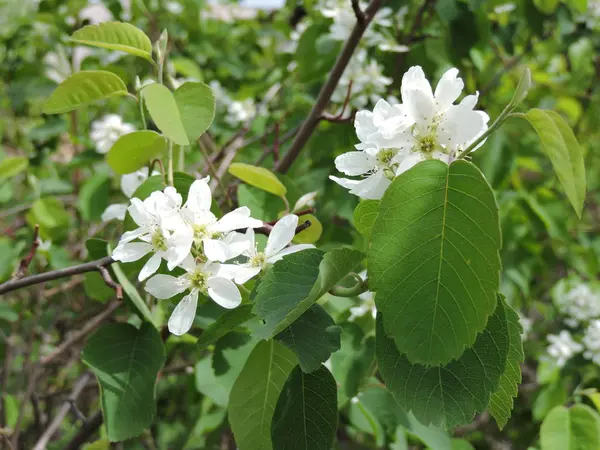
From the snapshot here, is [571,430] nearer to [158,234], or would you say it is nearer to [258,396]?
[258,396]

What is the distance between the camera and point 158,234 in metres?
0.79

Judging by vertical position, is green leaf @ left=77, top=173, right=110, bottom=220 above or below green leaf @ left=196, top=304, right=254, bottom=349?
below

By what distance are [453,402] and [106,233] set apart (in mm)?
1764

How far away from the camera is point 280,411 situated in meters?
0.76

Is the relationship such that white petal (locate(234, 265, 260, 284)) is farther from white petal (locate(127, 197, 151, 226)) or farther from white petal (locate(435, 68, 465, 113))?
white petal (locate(435, 68, 465, 113))

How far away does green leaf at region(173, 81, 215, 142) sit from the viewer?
2.85 feet

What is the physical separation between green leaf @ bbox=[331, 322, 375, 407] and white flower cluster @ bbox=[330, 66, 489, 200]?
523 mm

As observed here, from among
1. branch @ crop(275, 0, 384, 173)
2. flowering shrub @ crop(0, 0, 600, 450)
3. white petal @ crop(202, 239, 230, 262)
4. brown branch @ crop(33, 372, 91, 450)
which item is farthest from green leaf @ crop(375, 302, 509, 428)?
brown branch @ crop(33, 372, 91, 450)

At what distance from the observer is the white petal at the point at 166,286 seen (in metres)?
0.79

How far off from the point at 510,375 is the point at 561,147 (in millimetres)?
277

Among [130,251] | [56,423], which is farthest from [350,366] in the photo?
[56,423]

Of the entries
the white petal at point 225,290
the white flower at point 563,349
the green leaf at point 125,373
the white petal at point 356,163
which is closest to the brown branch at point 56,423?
the green leaf at point 125,373

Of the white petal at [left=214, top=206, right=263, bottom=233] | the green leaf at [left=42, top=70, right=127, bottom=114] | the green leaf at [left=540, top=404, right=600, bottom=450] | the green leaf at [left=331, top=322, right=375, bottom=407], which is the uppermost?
the green leaf at [left=42, top=70, right=127, bottom=114]

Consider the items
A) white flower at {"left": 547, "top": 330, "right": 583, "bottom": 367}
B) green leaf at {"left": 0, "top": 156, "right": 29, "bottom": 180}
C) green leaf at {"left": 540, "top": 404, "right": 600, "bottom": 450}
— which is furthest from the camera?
white flower at {"left": 547, "top": 330, "right": 583, "bottom": 367}
